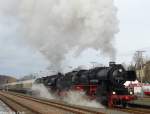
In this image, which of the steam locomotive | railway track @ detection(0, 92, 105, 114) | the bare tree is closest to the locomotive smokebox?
the steam locomotive

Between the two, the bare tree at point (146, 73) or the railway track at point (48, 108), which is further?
the bare tree at point (146, 73)

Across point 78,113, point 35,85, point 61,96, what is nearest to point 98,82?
point 78,113

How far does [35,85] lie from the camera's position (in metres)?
47.8

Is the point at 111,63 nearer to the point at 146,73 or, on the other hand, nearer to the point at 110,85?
the point at 110,85

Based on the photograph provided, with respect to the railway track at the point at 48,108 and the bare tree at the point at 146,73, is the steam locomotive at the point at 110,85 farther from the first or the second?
the bare tree at the point at 146,73

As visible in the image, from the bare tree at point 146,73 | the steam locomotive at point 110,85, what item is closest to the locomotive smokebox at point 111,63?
the steam locomotive at point 110,85

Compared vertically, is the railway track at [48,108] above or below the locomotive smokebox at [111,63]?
below

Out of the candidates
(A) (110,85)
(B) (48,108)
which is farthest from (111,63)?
(B) (48,108)

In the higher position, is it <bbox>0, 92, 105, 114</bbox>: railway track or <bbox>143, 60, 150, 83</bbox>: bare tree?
<bbox>143, 60, 150, 83</bbox>: bare tree

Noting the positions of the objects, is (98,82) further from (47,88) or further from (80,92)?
(47,88)

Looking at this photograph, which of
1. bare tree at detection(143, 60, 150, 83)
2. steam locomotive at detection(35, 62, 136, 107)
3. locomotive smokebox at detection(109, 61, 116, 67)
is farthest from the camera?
bare tree at detection(143, 60, 150, 83)

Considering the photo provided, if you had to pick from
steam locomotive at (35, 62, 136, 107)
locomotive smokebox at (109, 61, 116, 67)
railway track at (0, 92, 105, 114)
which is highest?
locomotive smokebox at (109, 61, 116, 67)

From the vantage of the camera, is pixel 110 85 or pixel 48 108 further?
pixel 110 85

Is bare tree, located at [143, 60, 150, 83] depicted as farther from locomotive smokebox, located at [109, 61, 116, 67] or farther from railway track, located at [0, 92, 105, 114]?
locomotive smokebox, located at [109, 61, 116, 67]
